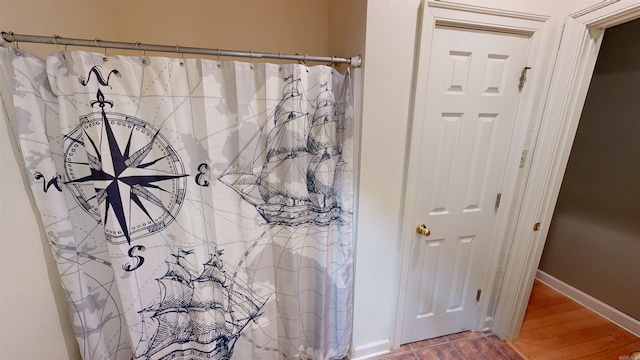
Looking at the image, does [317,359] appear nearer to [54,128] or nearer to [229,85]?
[229,85]

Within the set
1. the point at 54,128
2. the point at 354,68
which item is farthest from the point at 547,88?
the point at 54,128

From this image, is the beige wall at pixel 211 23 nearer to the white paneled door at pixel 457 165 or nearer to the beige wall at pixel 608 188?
the white paneled door at pixel 457 165

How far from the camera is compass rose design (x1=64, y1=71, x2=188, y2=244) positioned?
0.96 meters

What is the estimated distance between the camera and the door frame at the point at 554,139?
114cm

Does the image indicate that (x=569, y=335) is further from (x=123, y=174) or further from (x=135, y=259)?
(x=123, y=174)

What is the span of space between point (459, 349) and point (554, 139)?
4.76ft

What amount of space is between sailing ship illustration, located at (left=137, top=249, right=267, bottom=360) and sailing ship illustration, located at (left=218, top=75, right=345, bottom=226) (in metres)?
0.38

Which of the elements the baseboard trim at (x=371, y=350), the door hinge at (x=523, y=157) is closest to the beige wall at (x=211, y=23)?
the door hinge at (x=523, y=157)

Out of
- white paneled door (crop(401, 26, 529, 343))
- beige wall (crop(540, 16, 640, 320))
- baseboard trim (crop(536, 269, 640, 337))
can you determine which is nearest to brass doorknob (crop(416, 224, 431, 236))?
white paneled door (crop(401, 26, 529, 343))

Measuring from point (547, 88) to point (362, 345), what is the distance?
74.2 inches

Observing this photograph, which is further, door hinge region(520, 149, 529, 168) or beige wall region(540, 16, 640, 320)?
beige wall region(540, 16, 640, 320)

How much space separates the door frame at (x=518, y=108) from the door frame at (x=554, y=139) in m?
0.08

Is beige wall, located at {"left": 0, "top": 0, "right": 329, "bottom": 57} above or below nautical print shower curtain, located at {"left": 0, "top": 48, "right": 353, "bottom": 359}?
above

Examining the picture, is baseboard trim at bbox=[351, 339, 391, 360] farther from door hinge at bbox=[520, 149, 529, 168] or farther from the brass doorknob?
door hinge at bbox=[520, 149, 529, 168]
